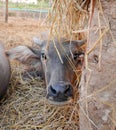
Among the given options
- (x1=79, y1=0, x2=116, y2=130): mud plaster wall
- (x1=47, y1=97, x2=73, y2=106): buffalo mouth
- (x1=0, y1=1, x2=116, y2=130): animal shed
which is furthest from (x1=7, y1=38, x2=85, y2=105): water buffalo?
(x1=79, y1=0, x2=116, y2=130): mud plaster wall

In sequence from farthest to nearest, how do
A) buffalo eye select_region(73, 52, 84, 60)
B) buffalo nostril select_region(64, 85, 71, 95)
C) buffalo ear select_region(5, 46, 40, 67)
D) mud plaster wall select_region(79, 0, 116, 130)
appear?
buffalo ear select_region(5, 46, 40, 67)
buffalo eye select_region(73, 52, 84, 60)
buffalo nostril select_region(64, 85, 71, 95)
mud plaster wall select_region(79, 0, 116, 130)

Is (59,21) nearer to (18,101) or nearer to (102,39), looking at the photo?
(102,39)

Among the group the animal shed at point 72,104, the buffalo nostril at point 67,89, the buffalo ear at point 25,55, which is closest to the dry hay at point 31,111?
the animal shed at point 72,104

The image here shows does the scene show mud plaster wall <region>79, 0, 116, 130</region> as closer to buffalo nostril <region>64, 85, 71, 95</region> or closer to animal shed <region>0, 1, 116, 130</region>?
animal shed <region>0, 1, 116, 130</region>

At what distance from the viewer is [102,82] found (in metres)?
1.72

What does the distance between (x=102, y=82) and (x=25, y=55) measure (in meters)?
2.11

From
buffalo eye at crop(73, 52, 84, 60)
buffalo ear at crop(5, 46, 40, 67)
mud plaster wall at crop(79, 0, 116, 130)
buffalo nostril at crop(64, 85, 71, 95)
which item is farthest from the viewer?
buffalo ear at crop(5, 46, 40, 67)

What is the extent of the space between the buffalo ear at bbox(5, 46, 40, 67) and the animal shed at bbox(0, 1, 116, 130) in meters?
0.13

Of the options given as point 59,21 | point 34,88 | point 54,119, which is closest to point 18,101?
point 34,88

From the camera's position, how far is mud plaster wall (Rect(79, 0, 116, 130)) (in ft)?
5.47

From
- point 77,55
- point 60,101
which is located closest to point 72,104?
point 60,101

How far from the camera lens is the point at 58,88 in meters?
2.63

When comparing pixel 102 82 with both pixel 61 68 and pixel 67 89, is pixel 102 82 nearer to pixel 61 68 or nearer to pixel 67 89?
pixel 67 89

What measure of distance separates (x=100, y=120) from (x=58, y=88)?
0.91m
